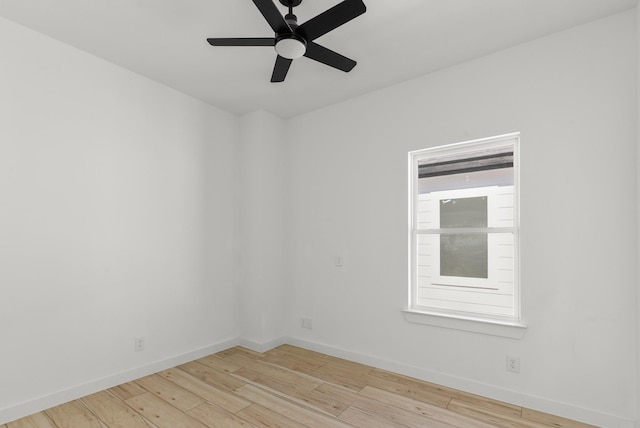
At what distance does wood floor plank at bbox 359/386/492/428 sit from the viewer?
233 centimetres

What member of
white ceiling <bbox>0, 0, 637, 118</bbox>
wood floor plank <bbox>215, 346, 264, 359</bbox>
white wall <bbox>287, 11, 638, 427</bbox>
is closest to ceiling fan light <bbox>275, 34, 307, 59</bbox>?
white ceiling <bbox>0, 0, 637, 118</bbox>

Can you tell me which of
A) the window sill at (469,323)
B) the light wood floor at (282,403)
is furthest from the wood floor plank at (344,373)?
the window sill at (469,323)

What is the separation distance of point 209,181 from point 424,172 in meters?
2.33

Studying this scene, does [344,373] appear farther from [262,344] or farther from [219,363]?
[219,363]

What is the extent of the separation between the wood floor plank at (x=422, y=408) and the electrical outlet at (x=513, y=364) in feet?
1.64

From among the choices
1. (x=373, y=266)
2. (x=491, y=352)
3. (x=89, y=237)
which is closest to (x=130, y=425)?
(x=89, y=237)

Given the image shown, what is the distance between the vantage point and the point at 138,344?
10.0 ft

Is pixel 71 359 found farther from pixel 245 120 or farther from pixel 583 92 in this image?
pixel 583 92

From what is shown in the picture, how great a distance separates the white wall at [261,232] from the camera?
3.87m

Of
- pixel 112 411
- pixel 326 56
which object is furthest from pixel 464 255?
pixel 112 411

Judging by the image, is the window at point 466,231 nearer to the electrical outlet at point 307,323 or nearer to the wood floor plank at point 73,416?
the electrical outlet at point 307,323

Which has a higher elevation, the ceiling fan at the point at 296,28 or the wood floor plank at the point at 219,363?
the ceiling fan at the point at 296,28

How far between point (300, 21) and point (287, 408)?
2821 mm

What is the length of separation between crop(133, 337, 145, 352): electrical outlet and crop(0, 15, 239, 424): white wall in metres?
0.04
